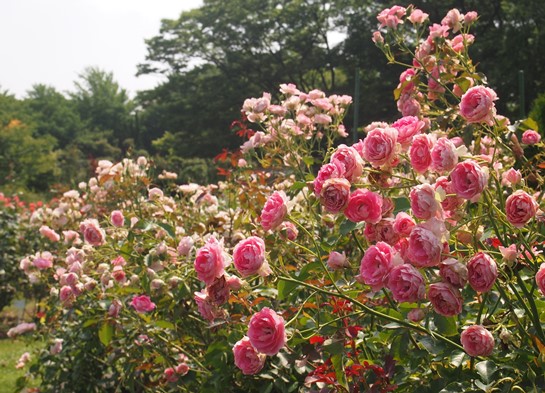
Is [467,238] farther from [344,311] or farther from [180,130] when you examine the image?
[180,130]

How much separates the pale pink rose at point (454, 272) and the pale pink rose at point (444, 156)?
161 millimetres

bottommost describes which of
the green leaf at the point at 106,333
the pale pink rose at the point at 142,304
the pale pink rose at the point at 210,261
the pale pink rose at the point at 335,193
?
the green leaf at the point at 106,333

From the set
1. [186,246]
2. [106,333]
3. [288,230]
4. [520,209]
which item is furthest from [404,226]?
[106,333]

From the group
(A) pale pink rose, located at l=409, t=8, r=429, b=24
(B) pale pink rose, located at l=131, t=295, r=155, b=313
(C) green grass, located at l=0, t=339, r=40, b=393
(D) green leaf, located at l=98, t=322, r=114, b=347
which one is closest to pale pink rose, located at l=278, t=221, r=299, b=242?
(B) pale pink rose, located at l=131, t=295, r=155, b=313

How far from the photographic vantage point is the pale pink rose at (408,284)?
3.71 feet

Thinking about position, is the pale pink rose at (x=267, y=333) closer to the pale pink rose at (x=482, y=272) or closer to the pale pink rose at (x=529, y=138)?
the pale pink rose at (x=482, y=272)

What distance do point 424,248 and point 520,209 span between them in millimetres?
199

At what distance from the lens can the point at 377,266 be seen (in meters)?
1.19

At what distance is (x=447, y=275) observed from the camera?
1.16m

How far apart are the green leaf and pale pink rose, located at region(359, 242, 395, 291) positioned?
1488 mm

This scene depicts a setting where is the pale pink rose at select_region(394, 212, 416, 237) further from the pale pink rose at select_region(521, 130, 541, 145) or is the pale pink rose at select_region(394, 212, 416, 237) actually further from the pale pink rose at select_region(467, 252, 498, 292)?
the pale pink rose at select_region(521, 130, 541, 145)

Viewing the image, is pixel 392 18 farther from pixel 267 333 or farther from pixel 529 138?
pixel 267 333

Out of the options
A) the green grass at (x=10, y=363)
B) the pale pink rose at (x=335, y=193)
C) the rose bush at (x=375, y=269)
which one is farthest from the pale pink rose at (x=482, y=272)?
the green grass at (x=10, y=363)

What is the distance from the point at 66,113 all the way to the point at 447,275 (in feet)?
137
